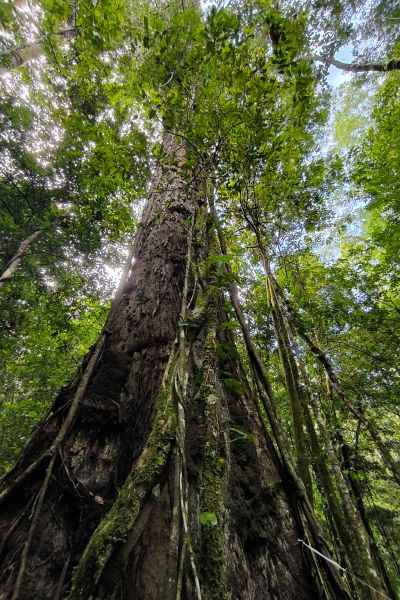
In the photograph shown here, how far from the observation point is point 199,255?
7.91ft

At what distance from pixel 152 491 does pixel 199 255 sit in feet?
5.77

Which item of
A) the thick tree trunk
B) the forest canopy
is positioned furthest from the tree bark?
the thick tree trunk

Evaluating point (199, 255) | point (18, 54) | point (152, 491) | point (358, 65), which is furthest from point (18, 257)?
point (358, 65)

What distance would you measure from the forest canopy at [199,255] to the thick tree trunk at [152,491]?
0.01 metres

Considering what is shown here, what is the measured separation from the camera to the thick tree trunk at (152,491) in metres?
0.89

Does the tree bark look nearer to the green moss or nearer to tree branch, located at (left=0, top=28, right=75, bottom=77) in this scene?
tree branch, located at (left=0, top=28, right=75, bottom=77)

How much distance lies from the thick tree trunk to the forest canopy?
12 millimetres

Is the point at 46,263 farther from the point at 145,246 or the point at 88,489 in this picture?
the point at 88,489

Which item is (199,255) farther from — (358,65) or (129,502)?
(358,65)

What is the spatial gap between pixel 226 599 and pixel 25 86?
10.9 metres

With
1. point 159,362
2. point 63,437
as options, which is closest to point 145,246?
point 159,362

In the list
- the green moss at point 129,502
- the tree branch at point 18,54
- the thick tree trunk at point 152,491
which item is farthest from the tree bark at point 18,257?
the green moss at point 129,502

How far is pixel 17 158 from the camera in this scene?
8.34 meters

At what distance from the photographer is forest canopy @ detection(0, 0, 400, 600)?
1.22 metres
